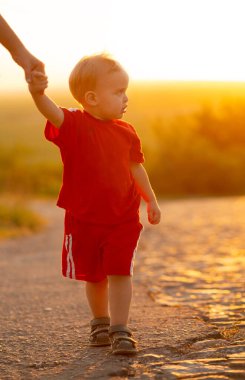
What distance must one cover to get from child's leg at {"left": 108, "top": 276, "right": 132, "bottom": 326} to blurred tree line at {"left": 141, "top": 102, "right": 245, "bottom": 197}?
21881 mm

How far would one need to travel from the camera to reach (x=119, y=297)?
12.6ft

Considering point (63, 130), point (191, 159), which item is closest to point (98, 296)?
point (63, 130)

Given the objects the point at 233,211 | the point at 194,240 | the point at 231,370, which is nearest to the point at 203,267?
the point at 194,240

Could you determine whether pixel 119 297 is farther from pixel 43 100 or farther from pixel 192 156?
pixel 192 156

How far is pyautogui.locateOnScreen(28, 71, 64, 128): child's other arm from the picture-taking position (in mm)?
3426

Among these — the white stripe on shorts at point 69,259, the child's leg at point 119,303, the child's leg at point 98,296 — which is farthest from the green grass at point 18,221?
the child's leg at point 119,303

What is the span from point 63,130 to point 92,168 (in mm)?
225

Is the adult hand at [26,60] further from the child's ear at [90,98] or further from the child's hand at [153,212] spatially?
the child's hand at [153,212]

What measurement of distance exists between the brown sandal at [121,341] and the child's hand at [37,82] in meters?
1.20

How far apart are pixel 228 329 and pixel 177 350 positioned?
0.49m

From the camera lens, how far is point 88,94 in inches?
152

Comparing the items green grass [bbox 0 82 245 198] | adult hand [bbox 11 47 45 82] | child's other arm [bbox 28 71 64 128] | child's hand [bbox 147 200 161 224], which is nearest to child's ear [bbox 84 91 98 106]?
child's other arm [bbox 28 71 64 128]

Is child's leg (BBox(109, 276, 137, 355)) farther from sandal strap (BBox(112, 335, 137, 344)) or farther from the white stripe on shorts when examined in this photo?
the white stripe on shorts

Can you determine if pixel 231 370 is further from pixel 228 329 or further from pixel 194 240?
pixel 194 240
